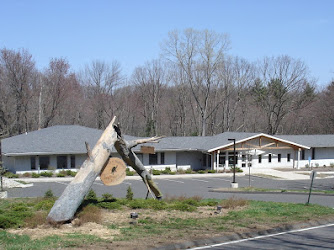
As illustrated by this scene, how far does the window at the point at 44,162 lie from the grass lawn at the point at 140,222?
24496 mm

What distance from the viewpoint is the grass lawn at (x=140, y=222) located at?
1073 centimetres

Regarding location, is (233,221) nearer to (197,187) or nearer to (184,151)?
(197,187)

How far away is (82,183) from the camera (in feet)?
44.7

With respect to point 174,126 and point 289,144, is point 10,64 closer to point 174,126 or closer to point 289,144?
point 174,126

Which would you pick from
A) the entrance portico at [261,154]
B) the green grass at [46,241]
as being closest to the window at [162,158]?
the entrance portico at [261,154]

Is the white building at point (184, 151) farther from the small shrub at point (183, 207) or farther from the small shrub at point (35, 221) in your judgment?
the small shrub at point (35, 221)

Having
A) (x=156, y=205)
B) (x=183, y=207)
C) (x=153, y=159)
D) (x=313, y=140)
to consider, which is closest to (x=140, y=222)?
(x=156, y=205)

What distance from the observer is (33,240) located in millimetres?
10672

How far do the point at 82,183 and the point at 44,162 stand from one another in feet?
95.6

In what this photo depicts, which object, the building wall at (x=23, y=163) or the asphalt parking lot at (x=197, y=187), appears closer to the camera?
the asphalt parking lot at (x=197, y=187)

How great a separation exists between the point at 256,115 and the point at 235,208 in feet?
192

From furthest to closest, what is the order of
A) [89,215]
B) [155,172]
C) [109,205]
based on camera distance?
[155,172], [109,205], [89,215]

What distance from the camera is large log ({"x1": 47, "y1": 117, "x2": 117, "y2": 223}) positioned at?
41.6ft

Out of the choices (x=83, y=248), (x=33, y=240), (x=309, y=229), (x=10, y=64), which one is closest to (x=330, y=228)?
(x=309, y=229)
